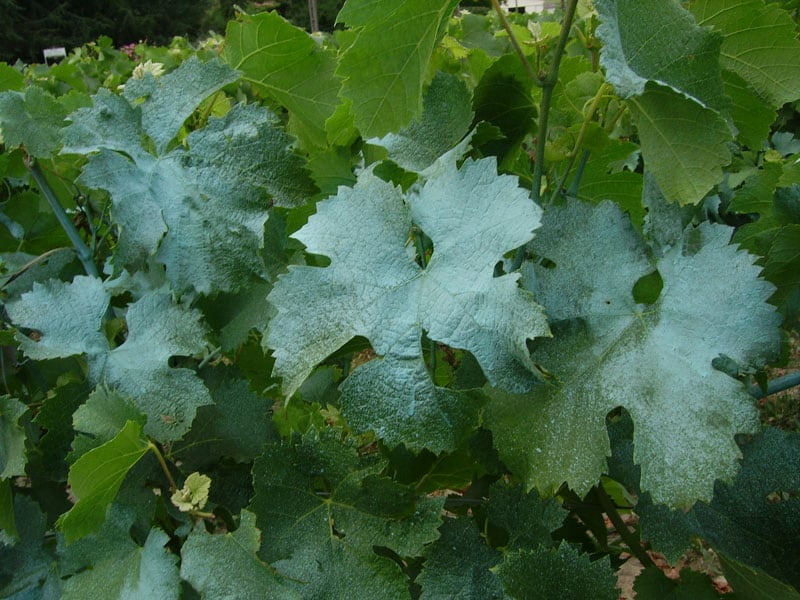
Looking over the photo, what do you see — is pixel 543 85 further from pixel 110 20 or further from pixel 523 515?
pixel 110 20

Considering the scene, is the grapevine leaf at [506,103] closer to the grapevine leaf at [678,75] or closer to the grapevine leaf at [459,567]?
the grapevine leaf at [678,75]

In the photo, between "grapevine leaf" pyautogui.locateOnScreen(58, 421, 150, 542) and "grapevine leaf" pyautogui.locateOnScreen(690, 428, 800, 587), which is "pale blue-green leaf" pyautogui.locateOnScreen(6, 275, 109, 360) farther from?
"grapevine leaf" pyautogui.locateOnScreen(690, 428, 800, 587)

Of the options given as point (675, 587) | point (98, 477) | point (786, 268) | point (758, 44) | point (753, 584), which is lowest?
point (675, 587)

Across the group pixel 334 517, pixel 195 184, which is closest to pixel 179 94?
pixel 195 184

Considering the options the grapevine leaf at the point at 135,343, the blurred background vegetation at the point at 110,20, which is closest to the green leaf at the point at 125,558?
the grapevine leaf at the point at 135,343

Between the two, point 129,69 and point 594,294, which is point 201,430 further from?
point 129,69

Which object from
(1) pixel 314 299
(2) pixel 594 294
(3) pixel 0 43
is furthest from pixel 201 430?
(3) pixel 0 43

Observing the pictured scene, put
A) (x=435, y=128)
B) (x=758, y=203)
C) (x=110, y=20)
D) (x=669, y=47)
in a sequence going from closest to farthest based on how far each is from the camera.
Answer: (x=669, y=47) < (x=435, y=128) < (x=758, y=203) < (x=110, y=20)

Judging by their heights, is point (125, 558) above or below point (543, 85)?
below
